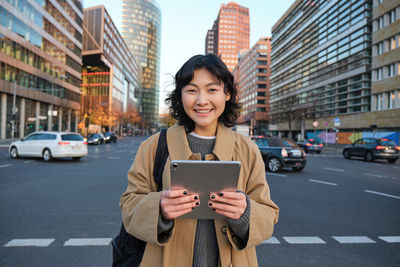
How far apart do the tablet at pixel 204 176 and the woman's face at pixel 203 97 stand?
18.7 inches

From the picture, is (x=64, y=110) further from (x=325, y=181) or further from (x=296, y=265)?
(x=296, y=265)

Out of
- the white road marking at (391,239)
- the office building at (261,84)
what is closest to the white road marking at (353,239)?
the white road marking at (391,239)

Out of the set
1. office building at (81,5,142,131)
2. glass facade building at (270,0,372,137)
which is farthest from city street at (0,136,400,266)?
office building at (81,5,142,131)

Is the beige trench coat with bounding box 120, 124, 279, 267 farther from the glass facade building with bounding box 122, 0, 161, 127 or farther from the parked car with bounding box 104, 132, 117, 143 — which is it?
the glass facade building with bounding box 122, 0, 161, 127

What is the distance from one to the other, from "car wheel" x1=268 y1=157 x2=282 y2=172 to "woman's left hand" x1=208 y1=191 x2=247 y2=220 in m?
11.0

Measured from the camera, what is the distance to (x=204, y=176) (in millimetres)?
1143

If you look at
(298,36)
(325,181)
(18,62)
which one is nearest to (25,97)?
(18,62)

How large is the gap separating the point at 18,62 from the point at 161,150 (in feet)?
133

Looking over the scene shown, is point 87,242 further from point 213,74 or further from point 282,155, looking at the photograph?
point 282,155

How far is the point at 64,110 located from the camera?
50.9m

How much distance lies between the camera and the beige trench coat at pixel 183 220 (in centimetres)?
130

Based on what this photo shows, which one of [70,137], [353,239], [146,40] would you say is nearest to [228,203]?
[353,239]

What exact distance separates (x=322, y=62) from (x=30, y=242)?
5373cm

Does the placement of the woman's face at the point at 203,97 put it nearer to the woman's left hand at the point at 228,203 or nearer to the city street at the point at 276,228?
the woman's left hand at the point at 228,203
